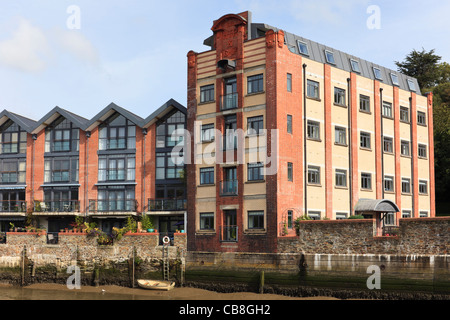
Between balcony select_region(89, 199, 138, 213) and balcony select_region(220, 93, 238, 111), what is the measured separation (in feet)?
39.1

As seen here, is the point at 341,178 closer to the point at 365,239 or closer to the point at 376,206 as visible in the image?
the point at 376,206

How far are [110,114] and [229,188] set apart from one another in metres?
14.4

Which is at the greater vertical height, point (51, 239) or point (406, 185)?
point (406, 185)

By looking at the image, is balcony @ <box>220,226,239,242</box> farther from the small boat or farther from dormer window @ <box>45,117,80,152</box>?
dormer window @ <box>45,117,80,152</box>

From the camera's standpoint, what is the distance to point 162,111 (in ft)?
166

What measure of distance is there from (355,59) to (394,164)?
895cm

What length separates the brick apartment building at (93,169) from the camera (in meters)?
50.9

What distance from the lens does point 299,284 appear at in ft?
124

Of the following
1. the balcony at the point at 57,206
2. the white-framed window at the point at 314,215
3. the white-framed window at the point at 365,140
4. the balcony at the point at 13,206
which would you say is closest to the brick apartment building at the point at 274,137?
the white-framed window at the point at 314,215

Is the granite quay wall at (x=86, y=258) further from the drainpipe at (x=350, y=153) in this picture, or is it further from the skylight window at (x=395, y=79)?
the skylight window at (x=395, y=79)

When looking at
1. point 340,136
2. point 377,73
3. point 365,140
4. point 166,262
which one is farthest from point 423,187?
point 166,262

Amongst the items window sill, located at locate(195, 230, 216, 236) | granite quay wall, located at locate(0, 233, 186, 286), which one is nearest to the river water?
granite quay wall, located at locate(0, 233, 186, 286)

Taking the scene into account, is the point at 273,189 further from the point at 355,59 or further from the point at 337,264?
the point at 355,59

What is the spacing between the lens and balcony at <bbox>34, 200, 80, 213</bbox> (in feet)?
171
